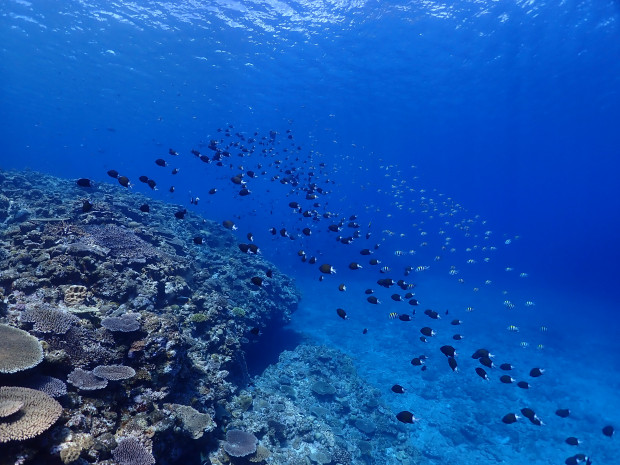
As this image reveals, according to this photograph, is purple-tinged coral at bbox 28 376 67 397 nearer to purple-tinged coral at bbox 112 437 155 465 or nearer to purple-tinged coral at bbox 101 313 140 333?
purple-tinged coral at bbox 112 437 155 465

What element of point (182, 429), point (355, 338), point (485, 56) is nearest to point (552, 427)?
point (355, 338)

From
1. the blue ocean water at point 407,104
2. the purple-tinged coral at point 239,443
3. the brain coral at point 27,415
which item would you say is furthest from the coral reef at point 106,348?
the blue ocean water at point 407,104

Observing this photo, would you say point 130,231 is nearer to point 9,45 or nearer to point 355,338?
point 355,338

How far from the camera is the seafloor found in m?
4.96

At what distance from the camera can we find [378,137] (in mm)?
66250

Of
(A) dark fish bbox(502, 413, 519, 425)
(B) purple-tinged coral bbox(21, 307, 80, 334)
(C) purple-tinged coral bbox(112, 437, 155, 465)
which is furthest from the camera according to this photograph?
(A) dark fish bbox(502, 413, 519, 425)

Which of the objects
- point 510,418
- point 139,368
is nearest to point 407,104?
point 510,418

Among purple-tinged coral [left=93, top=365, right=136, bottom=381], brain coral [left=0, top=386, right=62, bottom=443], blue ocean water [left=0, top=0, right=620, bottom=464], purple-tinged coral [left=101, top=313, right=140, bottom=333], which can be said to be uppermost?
blue ocean water [left=0, top=0, right=620, bottom=464]

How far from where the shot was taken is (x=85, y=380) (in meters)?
5.46

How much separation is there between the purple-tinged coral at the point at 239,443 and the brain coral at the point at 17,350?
15.2 feet

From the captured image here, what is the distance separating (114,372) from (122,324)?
3.61 ft

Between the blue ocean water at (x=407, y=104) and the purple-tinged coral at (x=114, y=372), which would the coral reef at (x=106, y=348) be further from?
the blue ocean water at (x=407, y=104)

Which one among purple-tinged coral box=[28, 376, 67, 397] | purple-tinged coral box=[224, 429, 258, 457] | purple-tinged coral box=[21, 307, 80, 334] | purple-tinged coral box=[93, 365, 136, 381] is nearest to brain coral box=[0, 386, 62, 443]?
purple-tinged coral box=[28, 376, 67, 397]

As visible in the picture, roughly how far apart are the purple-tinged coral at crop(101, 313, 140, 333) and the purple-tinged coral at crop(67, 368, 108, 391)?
0.99 metres
